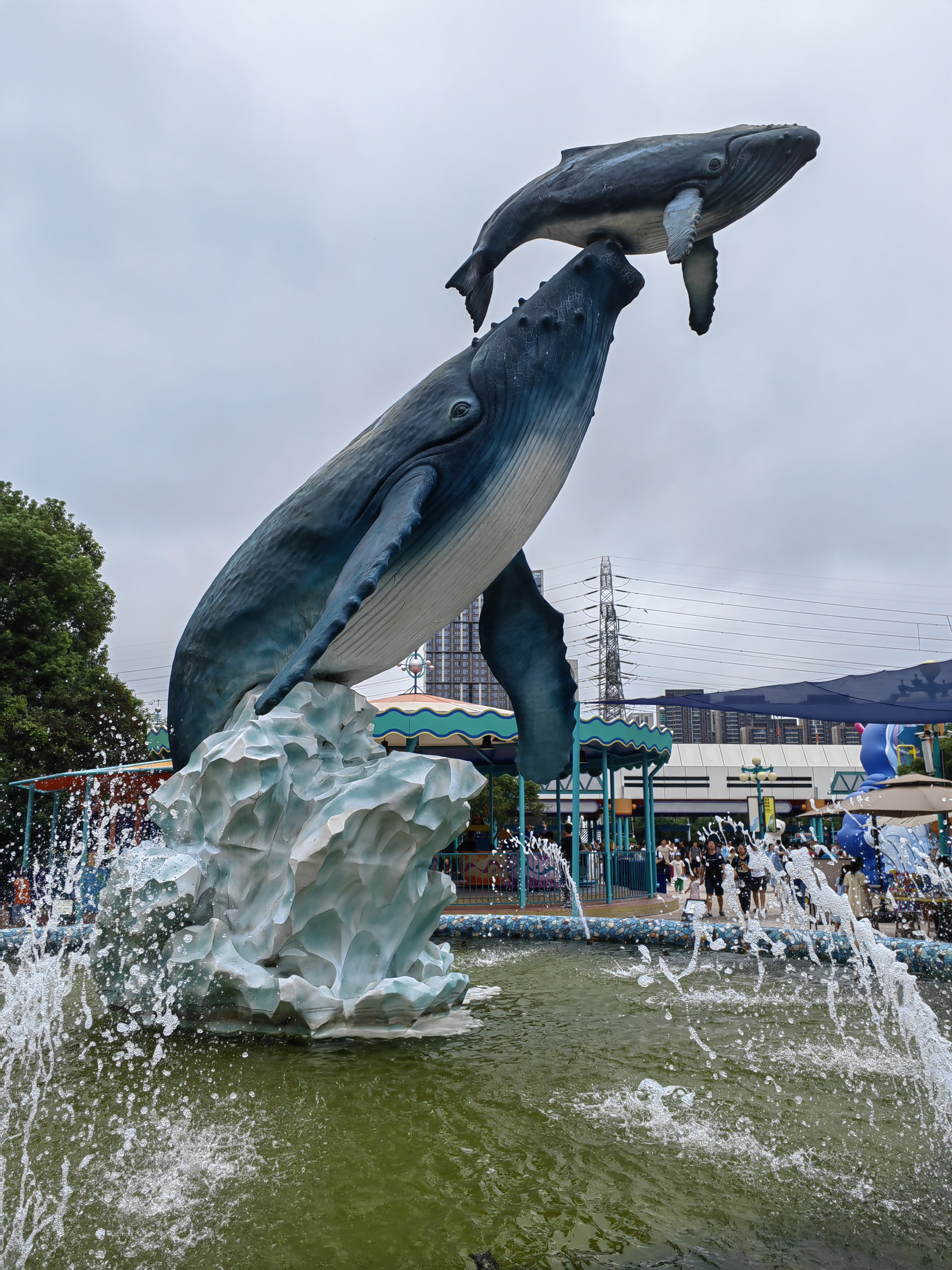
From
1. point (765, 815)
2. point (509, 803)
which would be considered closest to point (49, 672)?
point (765, 815)

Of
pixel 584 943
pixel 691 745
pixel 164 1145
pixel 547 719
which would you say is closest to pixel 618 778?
pixel 691 745

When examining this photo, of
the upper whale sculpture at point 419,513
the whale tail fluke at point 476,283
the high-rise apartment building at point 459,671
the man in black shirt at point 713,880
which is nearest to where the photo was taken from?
the upper whale sculpture at point 419,513

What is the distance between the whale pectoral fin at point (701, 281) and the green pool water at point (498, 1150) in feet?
14.1

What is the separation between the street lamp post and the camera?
29438mm

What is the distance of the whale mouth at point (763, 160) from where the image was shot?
15.9 feet

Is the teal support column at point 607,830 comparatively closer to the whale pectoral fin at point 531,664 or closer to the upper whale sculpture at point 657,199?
the whale pectoral fin at point 531,664

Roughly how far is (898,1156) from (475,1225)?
1651mm

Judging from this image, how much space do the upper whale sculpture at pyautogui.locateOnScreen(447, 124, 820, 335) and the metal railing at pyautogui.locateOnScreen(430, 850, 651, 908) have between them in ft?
37.8

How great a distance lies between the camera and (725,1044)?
479cm

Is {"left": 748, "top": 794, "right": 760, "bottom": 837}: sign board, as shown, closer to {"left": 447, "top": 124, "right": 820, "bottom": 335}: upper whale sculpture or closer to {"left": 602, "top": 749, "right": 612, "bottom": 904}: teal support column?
{"left": 602, "top": 749, "right": 612, "bottom": 904}: teal support column

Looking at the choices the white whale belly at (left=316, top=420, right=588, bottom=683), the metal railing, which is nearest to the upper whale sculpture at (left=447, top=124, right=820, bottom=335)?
the white whale belly at (left=316, top=420, right=588, bottom=683)

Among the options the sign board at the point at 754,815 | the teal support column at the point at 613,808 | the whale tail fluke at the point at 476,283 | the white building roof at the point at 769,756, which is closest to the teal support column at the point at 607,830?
the teal support column at the point at 613,808

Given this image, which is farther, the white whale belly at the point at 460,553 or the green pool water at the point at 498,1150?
the white whale belly at the point at 460,553

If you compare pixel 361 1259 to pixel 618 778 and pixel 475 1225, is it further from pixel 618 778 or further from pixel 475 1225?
pixel 618 778
